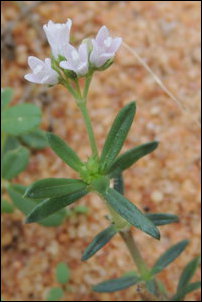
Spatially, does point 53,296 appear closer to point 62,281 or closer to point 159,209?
point 62,281

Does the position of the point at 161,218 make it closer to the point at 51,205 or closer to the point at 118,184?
the point at 118,184

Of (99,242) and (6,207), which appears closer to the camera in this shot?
(99,242)

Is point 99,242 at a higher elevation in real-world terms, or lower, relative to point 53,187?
lower

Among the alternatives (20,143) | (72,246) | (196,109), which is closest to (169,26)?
(196,109)

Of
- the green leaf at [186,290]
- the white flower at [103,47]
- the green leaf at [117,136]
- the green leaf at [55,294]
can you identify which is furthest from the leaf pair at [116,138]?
the green leaf at [55,294]

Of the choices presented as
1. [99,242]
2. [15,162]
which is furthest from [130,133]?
[99,242]

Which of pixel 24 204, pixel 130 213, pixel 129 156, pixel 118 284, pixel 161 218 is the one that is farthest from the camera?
pixel 24 204
